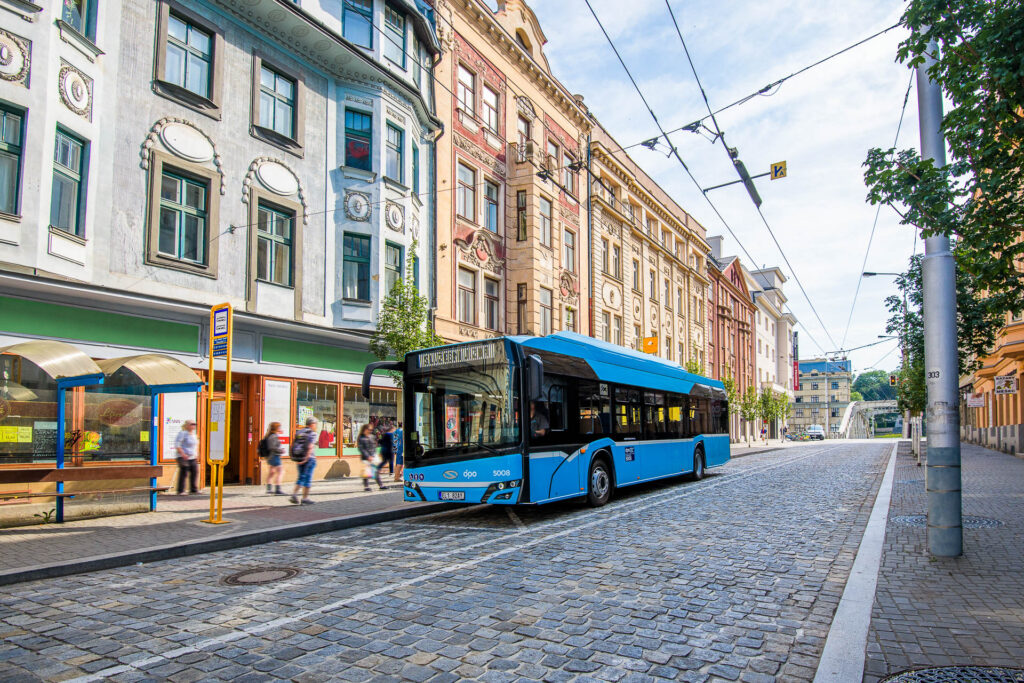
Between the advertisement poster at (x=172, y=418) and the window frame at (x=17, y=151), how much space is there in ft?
16.5

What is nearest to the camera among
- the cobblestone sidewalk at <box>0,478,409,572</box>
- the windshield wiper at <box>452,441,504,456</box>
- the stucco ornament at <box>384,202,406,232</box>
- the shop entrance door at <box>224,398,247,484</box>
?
the cobblestone sidewalk at <box>0,478,409,572</box>

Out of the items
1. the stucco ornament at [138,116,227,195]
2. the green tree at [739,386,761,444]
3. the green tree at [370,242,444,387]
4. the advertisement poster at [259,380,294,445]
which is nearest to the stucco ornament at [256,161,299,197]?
the stucco ornament at [138,116,227,195]

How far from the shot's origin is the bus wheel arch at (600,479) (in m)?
12.6

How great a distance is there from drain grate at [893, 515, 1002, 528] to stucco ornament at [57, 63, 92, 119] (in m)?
15.8

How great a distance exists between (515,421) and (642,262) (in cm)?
3169

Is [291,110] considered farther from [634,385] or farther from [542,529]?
[542,529]

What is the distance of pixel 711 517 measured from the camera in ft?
36.5

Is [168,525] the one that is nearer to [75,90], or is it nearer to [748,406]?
[75,90]

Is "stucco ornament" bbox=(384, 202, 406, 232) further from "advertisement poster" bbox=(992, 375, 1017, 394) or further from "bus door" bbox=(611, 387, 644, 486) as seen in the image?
"advertisement poster" bbox=(992, 375, 1017, 394)

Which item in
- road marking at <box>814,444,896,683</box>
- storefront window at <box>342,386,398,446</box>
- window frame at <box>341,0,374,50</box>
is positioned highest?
window frame at <box>341,0,374,50</box>

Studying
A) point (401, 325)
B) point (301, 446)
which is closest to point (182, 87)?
point (401, 325)

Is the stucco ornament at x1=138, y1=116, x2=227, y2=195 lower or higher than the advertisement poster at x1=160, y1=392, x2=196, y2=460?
higher

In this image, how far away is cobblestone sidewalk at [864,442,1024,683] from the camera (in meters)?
4.45

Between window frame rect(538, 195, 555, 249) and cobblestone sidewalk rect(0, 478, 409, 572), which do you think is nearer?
cobblestone sidewalk rect(0, 478, 409, 572)
